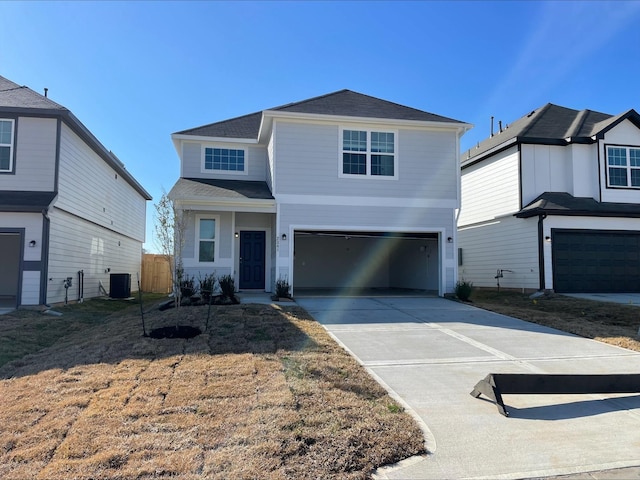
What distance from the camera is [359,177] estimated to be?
1305cm

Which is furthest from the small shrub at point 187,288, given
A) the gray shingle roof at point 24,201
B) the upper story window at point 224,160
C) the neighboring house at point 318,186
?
the upper story window at point 224,160

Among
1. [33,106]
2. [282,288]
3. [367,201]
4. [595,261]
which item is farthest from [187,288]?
[595,261]

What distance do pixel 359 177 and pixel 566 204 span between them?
7307 mm

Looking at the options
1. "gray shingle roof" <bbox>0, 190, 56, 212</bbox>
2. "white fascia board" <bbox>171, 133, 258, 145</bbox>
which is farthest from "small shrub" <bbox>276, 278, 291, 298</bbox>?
"gray shingle roof" <bbox>0, 190, 56, 212</bbox>

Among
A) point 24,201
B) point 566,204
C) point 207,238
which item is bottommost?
point 207,238

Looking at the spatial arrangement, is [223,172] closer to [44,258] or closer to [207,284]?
[207,284]

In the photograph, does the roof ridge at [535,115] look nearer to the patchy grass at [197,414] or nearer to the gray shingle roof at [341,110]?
the gray shingle roof at [341,110]

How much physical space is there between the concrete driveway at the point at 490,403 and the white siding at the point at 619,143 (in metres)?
9.12

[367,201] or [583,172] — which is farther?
[583,172]

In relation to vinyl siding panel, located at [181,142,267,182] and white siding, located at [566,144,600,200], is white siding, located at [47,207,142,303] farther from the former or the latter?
white siding, located at [566,144,600,200]

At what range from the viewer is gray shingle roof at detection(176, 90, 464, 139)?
12914 mm

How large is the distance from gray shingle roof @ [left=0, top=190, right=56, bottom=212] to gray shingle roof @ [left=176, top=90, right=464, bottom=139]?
190 inches

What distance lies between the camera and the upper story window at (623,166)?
15.3 m

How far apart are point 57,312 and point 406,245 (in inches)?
500
